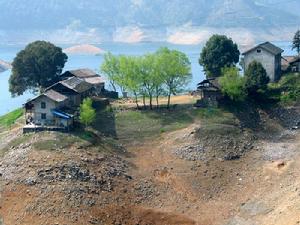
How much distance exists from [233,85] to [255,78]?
3.25 m

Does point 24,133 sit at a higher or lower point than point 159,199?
higher

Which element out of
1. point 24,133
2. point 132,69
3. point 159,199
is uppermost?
point 132,69

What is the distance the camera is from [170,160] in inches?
1836

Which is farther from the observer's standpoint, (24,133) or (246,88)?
(246,88)

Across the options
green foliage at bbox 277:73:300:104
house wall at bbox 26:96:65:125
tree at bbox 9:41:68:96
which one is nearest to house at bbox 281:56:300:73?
green foliage at bbox 277:73:300:104

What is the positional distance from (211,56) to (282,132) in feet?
45.6

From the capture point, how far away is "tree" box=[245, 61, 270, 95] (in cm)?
5688

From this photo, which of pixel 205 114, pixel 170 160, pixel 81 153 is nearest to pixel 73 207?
pixel 81 153

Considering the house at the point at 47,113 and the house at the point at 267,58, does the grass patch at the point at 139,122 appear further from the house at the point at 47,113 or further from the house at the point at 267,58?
the house at the point at 267,58

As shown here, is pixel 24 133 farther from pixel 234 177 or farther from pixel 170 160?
pixel 234 177

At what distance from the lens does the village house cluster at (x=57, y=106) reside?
48812 mm

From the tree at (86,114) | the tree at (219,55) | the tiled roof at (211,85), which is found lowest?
the tree at (86,114)

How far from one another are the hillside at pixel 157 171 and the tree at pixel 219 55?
1003 cm

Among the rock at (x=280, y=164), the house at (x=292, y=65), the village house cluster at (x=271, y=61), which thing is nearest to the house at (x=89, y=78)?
the village house cluster at (x=271, y=61)
